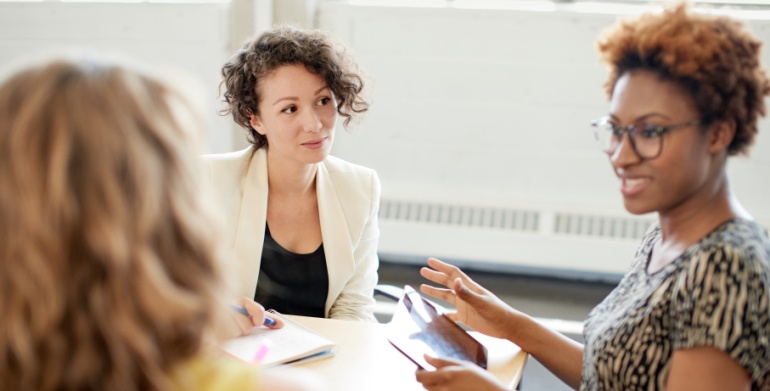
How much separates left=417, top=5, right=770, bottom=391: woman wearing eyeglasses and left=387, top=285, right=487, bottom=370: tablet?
0.52ft

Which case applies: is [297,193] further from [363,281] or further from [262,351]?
[262,351]

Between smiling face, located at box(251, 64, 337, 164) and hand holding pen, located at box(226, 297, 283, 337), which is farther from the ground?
smiling face, located at box(251, 64, 337, 164)

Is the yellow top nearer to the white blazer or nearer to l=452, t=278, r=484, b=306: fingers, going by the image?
l=452, t=278, r=484, b=306: fingers

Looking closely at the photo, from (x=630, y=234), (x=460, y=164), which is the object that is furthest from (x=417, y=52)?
(x=630, y=234)

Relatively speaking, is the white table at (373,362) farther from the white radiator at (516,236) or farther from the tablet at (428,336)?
the white radiator at (516,236)

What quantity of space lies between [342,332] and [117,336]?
1.09m

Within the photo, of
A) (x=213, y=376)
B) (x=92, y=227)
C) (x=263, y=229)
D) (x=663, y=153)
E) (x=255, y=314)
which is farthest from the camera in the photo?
(x=263, y=229)

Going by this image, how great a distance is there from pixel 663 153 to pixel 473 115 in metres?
2.63

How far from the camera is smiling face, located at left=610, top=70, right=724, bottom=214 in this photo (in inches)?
53.2

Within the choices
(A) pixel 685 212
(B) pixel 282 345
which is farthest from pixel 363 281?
(A) pixel 685 212

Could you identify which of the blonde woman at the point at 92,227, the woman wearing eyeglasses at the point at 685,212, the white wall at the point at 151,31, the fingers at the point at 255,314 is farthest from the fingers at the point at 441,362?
the white wall at the point at 151,31

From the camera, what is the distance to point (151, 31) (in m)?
4.10

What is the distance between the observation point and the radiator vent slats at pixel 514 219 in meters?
3.99

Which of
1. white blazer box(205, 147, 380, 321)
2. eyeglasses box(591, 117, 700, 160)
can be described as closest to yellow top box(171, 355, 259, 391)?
eyeglasses box(591, 117, 700, 160)
